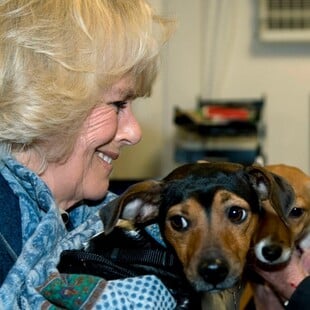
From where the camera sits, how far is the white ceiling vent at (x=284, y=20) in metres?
3.25

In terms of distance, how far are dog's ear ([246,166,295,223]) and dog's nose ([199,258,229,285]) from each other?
0.16 metres

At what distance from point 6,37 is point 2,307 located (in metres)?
0.47

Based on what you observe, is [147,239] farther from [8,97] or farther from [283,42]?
[283,42]

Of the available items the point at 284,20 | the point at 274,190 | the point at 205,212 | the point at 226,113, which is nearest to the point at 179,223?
the point at 205,212

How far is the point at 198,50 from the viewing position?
3.41m

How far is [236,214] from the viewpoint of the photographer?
1384 mm

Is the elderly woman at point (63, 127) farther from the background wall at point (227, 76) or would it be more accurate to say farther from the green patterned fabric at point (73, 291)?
the background wall at point (227, 76)

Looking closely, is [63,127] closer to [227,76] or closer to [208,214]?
[208,214]

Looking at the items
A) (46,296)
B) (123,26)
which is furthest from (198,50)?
(46,296)

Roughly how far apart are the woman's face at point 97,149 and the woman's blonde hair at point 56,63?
25 mm

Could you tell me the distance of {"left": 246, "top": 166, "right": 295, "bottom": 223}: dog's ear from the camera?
1379mm

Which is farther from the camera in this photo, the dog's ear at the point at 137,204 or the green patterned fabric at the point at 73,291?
the dog's ear at the point at 137,204

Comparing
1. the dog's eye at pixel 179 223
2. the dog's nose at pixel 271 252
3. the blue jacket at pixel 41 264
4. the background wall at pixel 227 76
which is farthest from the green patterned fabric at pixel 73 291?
the background wall at pixel 227 76

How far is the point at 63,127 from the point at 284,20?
208 centimetres
